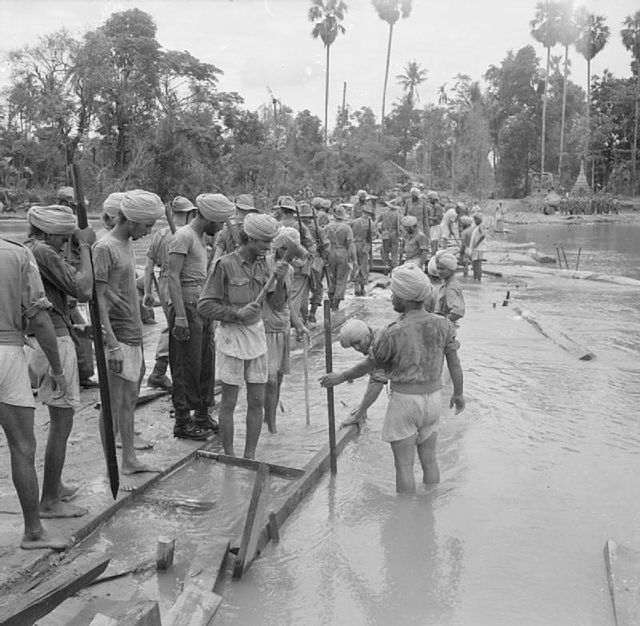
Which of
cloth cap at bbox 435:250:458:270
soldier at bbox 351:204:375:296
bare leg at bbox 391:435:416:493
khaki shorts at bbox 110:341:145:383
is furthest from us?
soldier at bbox 351:204:375:296

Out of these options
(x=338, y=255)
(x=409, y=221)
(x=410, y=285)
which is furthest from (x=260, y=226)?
(x=409, y=221)

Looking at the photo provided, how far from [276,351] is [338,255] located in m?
7.07

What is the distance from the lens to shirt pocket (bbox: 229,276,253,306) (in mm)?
5473

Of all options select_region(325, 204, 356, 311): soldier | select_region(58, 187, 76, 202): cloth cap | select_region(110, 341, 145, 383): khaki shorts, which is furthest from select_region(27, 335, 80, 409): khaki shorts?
select_region(325, 204, 356, 311): soldier

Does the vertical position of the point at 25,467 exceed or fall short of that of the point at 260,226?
it falls short

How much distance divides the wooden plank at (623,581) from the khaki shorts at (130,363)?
3256 millimetres

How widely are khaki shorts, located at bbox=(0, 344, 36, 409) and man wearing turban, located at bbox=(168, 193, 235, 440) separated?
190 centimetres

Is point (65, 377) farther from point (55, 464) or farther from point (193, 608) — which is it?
point (193, 608)

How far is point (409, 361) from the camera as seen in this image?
497cm

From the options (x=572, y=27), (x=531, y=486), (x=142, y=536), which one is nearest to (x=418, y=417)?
(x=531, y=486)

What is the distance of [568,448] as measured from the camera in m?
6.66

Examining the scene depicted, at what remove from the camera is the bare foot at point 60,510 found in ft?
15.0

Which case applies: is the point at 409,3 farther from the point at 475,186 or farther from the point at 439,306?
the point at 439,306

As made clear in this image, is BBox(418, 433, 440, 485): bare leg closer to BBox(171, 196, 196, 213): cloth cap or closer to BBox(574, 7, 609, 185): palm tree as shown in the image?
BBox(171, 196, 196, 213): cloth cap
